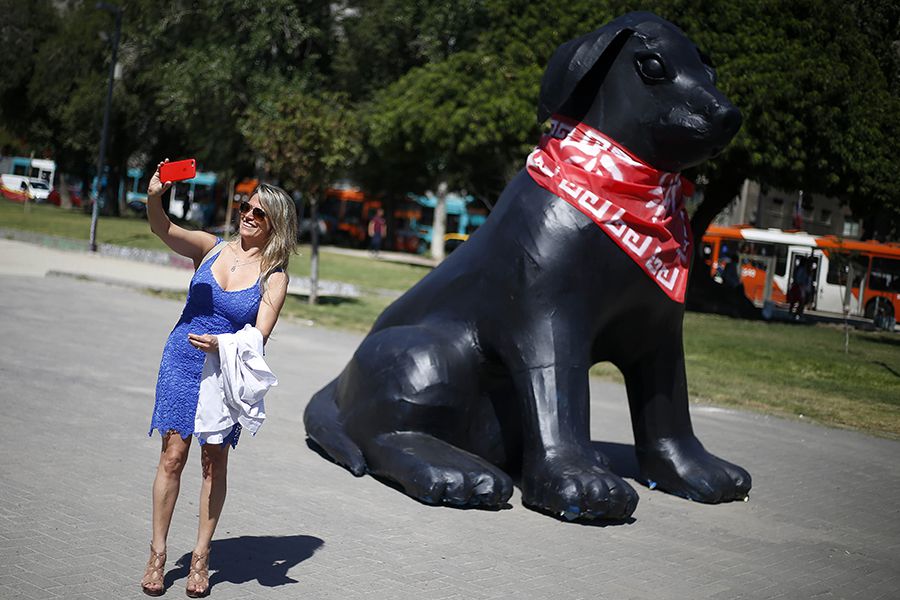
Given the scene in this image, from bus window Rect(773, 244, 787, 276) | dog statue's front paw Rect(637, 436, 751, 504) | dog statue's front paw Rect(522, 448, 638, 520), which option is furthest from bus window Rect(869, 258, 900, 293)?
dog statue's front paw Rect(522, 448, 638, 520)

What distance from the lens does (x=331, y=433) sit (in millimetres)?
6430

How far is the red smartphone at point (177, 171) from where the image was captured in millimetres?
3752

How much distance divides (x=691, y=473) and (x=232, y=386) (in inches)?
139

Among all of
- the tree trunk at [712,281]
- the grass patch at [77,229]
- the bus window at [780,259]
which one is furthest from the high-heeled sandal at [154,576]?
the bus window at [780,259]

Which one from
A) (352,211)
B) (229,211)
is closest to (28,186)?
(229,211)

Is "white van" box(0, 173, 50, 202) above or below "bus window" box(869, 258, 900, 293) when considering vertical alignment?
below

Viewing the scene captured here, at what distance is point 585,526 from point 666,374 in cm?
119

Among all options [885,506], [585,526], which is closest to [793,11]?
[885,506]

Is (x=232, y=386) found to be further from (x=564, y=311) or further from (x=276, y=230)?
(x=564, y=311)

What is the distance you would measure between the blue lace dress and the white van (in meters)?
39.5

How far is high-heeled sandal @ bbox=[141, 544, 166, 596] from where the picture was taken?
379 cm

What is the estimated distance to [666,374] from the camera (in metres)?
6.20

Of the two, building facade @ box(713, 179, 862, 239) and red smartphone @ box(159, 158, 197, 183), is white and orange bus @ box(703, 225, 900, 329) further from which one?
red smartphone @ box(159, 158, 197, 183)

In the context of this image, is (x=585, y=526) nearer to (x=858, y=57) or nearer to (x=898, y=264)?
(x=858, y=57)
